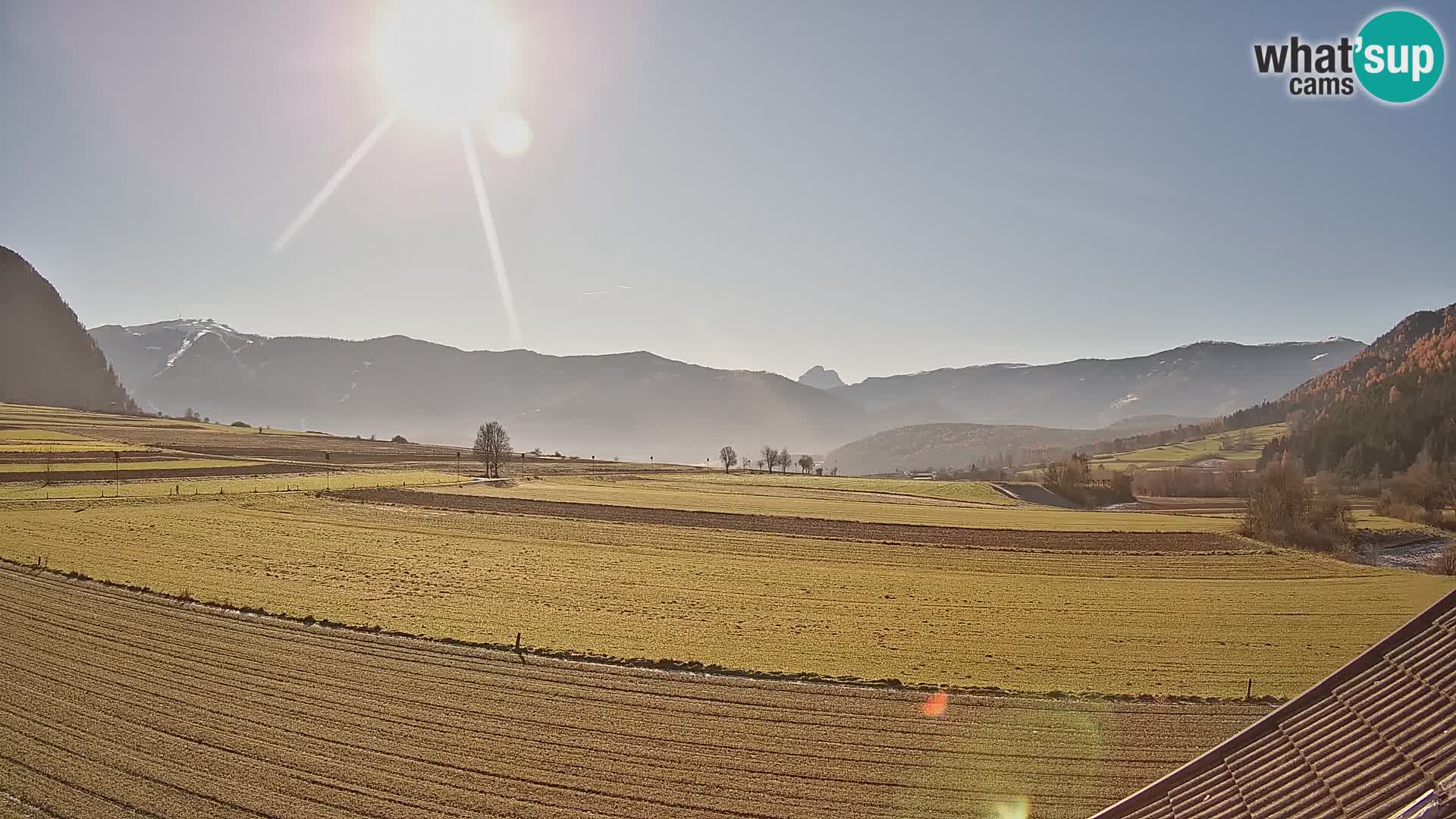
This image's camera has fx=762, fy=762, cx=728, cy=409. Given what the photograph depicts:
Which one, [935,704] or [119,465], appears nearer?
[935,704]

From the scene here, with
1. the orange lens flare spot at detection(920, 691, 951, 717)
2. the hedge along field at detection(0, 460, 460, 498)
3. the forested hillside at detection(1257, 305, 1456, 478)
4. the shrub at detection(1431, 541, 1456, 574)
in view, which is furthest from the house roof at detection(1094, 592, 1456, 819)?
the forested hillside at detection(1257, 305, 1456, 478)

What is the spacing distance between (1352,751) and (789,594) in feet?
112

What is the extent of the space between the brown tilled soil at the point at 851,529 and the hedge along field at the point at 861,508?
3.68 metres

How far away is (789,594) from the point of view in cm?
3988

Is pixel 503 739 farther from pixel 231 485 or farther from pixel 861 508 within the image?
pixel 231 485

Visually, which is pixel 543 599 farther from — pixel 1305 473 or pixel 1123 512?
pixel 1305 473

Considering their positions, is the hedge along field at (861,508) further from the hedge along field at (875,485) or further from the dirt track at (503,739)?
the dirt track at (503,739)

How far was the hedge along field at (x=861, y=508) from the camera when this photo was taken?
263 feet

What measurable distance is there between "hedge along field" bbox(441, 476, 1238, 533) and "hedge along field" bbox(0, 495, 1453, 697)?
1973cm

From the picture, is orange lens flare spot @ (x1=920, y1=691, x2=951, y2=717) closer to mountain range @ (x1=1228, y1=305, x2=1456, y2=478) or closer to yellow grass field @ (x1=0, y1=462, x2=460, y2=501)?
yellow grass field @ (x1=0, y1=462, x2=460, y2=501)

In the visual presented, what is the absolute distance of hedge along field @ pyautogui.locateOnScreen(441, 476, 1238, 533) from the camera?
263 feet

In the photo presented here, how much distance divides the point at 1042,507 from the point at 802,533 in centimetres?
6026

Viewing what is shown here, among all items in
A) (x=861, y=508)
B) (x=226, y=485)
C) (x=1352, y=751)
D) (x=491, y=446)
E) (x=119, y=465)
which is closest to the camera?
(x=1352, y=751)

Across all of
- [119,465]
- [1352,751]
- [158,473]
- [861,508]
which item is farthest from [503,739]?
[119,465]
